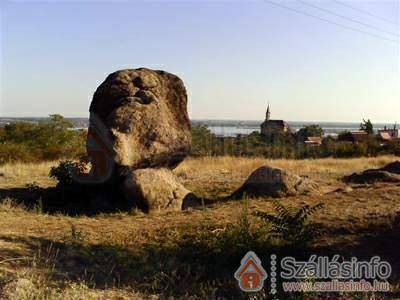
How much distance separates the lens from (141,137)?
898 cm

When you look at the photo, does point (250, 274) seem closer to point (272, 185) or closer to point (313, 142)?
point (272, 185)

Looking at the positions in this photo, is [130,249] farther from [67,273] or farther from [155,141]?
[155,141]

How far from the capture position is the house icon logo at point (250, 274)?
4.74 metres

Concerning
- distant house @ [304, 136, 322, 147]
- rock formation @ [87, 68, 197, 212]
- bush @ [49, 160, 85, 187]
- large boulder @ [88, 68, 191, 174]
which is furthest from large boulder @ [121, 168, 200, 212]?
distant house @ [304, 136, 322, 147]

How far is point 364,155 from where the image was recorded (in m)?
28.4

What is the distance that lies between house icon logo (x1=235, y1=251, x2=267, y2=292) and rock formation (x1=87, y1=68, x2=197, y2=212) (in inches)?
127

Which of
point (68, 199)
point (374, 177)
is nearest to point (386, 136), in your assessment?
point (374, 177)

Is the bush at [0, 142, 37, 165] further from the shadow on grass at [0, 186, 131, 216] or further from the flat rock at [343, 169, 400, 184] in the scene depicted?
the flat rock at [343, 169, 400, 184]

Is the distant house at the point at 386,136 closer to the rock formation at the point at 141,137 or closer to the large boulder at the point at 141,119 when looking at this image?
the large boulder at the point at 141,119

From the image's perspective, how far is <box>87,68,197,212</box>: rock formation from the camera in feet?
27.6

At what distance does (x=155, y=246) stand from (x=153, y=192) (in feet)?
8.28

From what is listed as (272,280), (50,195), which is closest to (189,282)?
(272,280)

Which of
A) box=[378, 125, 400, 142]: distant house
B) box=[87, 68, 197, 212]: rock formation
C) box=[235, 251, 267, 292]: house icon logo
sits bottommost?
box=[235, 251, 267, 292]: house icon logo

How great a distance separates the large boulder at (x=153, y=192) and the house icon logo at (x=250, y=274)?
10.5 feet
